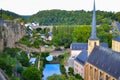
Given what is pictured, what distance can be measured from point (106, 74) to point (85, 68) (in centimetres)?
685

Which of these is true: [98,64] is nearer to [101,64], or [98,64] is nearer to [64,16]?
[101,64]

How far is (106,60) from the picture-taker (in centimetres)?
3459

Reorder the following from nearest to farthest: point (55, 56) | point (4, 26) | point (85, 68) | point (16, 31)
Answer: point (85, 68)
point (4, 26)
point (55, 56)
point (16, 31)

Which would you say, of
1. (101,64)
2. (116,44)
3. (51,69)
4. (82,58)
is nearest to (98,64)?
(101,64)

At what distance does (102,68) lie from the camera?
1353 inches

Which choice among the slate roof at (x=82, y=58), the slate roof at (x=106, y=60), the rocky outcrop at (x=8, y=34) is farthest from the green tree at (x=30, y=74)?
the rocky outcrop at (x=8, y=34)

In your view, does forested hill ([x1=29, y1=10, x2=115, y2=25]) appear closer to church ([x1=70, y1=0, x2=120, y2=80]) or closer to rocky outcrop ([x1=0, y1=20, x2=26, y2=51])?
rocky outcrop ([x1=0, y1=20, x2=26, y2=51])

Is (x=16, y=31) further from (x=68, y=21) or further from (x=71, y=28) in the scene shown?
(x=68, y=21)

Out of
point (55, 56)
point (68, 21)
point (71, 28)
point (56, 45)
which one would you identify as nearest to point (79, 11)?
point (68, 21)

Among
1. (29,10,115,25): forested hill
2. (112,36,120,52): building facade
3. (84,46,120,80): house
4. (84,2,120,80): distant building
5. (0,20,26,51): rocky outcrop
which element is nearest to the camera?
(84,46,120,80): house

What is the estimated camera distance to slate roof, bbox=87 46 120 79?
31750mm

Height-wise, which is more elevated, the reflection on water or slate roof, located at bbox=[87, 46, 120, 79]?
slate roof, located at bbox=[87, 46, 120, 79]

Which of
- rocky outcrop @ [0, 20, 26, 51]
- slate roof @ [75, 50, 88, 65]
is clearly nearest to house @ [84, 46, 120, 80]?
slate roof @ [75, 50, 88, 65]

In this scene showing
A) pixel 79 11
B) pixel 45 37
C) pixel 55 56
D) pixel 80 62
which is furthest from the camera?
pixel 79 11
